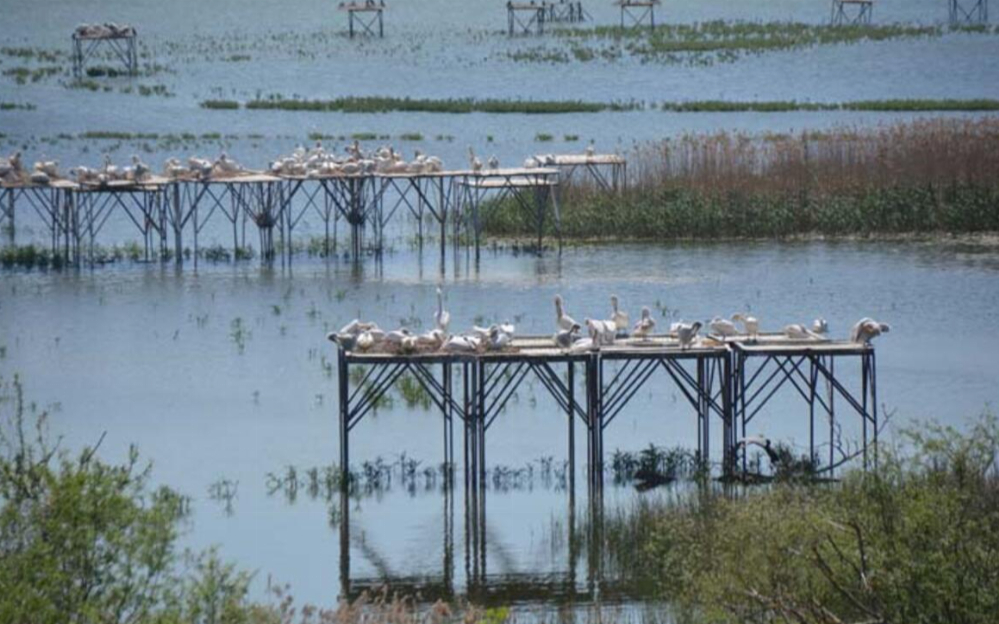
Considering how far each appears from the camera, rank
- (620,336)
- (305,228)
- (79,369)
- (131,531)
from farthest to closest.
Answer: (305,228)
(79,369)
(620,336)
(131,531)

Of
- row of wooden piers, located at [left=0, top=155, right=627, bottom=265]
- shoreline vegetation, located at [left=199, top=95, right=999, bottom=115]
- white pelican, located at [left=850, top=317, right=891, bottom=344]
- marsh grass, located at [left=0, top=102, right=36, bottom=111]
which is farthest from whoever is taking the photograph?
marsh grass, located at [left=0, top=102, right=36, bottom=111]

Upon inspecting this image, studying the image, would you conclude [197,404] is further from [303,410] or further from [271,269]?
[271,269]

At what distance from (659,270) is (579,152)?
20.4 meters

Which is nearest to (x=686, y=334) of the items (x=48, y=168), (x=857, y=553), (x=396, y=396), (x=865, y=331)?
(x=865, y=331)

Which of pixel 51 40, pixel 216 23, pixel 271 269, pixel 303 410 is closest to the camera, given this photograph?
pixel 303 410

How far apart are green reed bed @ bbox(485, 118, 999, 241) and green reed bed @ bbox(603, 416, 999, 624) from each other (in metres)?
23.2

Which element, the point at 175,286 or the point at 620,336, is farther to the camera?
the point at 175,286

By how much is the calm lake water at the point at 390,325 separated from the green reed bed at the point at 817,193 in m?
0.74

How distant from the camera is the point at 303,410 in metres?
27.6

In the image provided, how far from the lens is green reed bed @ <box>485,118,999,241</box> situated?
41.2m

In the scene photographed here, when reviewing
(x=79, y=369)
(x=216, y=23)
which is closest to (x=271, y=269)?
(x=79, y=369)

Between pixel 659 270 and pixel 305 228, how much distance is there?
1247 cm

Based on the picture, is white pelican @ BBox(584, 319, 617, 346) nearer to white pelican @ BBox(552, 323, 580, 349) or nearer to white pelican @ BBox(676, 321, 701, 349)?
white pelican @ BBox(552, 323, 580, 349)

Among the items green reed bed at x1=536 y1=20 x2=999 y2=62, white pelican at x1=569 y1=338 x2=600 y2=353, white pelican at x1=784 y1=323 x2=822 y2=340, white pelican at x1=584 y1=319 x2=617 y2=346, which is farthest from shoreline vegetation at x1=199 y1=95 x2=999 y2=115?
white pelican at x1=569 y1=338 x2=600 y2=353
